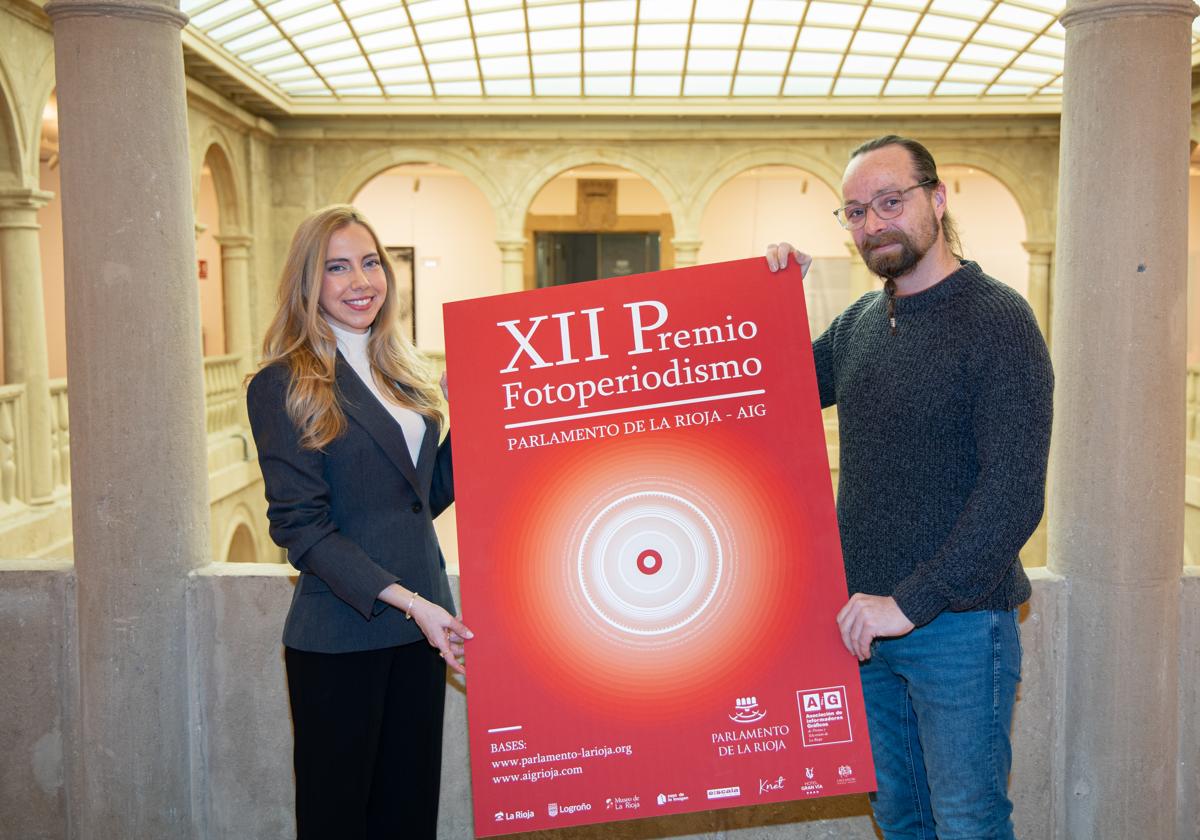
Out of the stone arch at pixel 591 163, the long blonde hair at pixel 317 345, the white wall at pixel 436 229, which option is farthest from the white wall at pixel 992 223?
the long blonde hair at pixel 317 345

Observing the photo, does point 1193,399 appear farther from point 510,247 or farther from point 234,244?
point 234,244

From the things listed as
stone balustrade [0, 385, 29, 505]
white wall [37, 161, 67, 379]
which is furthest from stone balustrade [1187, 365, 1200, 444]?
white wall [37, 161, 67, 379]

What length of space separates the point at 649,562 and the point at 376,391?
0.86 m

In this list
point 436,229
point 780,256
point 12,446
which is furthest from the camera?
point 436,229

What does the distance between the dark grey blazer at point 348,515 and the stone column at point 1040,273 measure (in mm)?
17687

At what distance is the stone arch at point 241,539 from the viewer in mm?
15831

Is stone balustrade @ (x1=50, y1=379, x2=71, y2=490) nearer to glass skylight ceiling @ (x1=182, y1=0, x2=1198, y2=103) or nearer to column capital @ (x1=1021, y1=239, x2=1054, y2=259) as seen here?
glass skylight ceiling @ (x1=182, y1=0, x2=1198, y2=103)

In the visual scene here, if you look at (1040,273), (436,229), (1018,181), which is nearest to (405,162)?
(436,229)

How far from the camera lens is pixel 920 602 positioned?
7.99ft

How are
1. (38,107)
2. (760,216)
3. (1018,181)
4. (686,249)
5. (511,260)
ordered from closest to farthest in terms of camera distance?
(38,107) → (686,249) → (1018,181) → (511,260) → (760,216)

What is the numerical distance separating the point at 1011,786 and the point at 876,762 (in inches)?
33.7

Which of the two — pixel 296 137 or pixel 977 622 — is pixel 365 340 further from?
pixel 296 137

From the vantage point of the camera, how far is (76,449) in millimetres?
3359

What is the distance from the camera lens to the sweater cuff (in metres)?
2.43
